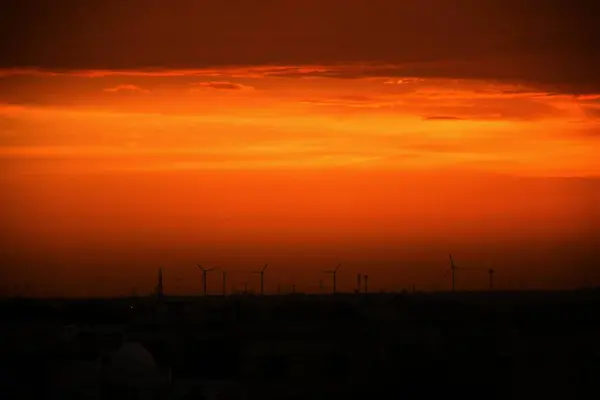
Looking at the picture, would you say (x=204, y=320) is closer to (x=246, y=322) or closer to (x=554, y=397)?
(x=246, y=322)

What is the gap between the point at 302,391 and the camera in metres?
79.4

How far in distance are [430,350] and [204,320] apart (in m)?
53.5

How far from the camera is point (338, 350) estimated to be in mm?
99438

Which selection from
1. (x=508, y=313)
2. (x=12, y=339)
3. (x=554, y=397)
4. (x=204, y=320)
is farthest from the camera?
(x=508, y=313)

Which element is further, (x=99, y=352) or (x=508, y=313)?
(x=508, y=313)

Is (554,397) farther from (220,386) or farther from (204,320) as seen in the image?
(204,320)

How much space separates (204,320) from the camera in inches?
5364

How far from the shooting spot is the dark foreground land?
7619 centimetres

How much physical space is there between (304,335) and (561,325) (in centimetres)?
2829

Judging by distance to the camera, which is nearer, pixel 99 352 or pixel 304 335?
pixel 99 352

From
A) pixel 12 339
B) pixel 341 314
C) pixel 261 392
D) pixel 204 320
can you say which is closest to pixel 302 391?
pixel 261 392

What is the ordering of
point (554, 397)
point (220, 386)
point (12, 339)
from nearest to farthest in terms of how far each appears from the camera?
point (554, 397)
point (220, 386)
point (12, 339)

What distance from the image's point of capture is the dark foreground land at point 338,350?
76.2m

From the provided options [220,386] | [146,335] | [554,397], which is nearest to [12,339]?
[146,335]
